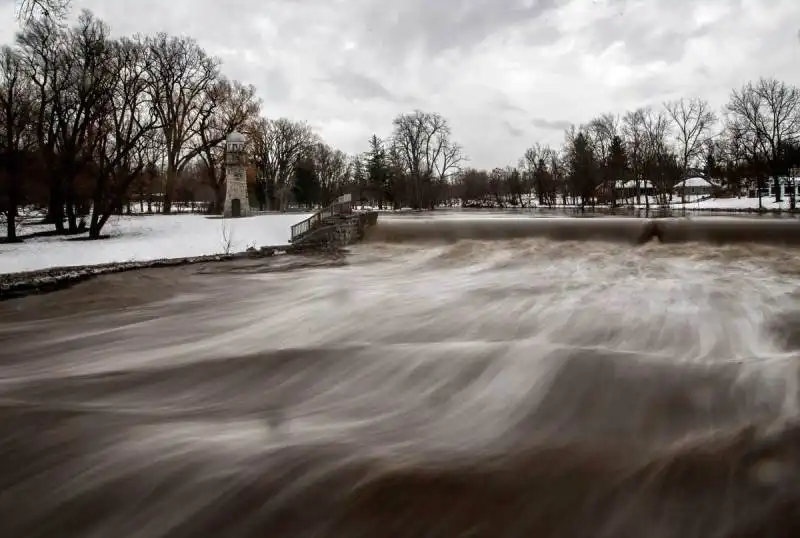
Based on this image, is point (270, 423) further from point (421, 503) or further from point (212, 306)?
point (212, 306)

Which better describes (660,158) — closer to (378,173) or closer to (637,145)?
(637,145)

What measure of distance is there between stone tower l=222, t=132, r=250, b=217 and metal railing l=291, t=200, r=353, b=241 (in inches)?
589

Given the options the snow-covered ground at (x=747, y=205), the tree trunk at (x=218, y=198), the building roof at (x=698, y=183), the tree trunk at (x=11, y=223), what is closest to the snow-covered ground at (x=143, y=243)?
the tree trunk at (x=11, y=223)

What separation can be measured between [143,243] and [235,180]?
56.7ft

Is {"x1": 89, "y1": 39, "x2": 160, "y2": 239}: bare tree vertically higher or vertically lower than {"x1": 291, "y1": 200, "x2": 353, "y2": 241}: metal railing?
higher

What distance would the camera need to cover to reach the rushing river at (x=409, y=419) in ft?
11.5

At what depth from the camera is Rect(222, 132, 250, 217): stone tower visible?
42.1m

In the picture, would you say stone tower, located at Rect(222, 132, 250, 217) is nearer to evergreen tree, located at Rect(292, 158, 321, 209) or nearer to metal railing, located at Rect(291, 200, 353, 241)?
metal railing, located at Rect(291, 200, 353, 241)

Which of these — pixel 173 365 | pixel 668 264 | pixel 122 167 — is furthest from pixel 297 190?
pixel 173 365

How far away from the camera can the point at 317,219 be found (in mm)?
27438

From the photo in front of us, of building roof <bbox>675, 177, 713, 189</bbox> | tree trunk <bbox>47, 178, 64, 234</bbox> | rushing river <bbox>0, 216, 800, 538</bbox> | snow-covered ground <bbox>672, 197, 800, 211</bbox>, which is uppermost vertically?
building roof <bbox>675, 177, 713, 189</bbox>

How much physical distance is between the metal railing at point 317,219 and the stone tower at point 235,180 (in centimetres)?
1495

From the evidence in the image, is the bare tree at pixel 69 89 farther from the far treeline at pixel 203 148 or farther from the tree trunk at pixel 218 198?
the tree trunk at pixel 218 198

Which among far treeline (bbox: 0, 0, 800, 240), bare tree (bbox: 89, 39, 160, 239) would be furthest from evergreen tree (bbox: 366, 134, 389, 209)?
bare tree (bbox: 89, 39, 160, 239)
